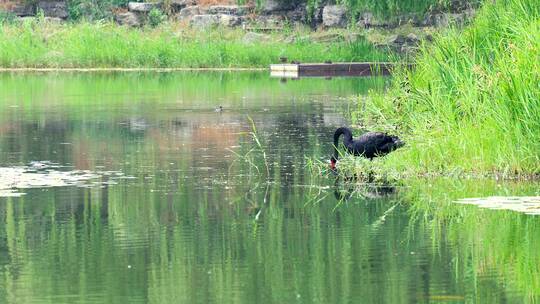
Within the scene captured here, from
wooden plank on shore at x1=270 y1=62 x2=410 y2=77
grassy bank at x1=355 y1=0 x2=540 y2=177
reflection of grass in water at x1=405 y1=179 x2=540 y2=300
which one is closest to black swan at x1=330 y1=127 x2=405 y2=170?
grassy bank at x1=355 y1=0 x2=540 y2=177

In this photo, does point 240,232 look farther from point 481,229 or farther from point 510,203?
point 510,203

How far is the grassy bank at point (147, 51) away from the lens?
148 feet

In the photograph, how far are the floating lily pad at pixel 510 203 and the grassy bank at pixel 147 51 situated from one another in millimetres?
29789

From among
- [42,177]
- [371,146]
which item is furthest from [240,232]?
[42,177]

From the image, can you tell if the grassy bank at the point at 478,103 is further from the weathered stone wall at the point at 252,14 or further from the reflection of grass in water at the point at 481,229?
the weathered stone wall at the point at 252,14

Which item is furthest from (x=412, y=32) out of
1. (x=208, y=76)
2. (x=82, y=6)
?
(x=82, y=6)

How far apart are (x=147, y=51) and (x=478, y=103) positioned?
2910 centimetres

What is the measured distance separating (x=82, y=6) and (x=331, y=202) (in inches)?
1543

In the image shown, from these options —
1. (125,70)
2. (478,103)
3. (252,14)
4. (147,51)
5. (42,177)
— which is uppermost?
(478,103)

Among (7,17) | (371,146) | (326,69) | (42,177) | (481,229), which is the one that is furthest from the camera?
(7,17)

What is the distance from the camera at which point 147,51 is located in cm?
4550

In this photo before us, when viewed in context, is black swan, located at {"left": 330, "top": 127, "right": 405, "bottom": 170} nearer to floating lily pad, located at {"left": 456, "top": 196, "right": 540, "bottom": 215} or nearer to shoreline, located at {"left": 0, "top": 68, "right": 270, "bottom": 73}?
floating lily pad, located at {"left": 456, "top": 196, "right": 540, "bottom": 215}

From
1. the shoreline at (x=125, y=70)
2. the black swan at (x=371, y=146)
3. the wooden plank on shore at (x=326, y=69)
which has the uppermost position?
the black swan at (x=371, y=146)

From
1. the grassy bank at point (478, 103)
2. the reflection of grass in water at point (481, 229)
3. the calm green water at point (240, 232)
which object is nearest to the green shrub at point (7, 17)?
the calm green water at point (240, 232)
